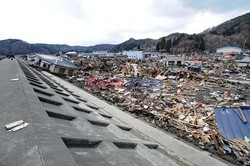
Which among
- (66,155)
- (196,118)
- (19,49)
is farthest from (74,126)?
(19,49)

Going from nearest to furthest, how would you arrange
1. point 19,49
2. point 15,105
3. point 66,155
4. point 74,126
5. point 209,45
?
point 66,155, point 15,105, point 74,126, point 209,45, point 19,49

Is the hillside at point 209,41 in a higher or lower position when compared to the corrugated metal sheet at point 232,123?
higher

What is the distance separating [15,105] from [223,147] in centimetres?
732

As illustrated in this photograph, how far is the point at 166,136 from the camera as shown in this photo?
20.5ft

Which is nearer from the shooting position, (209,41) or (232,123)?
(232,123)

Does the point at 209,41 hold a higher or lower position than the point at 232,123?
higher

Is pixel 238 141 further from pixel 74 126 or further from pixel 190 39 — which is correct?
pixel 190 39

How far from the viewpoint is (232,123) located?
Result: 6766 millimetres

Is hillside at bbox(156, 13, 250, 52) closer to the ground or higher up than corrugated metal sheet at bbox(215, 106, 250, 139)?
higher up

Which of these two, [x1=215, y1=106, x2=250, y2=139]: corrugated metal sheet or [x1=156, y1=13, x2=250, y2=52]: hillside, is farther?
[x1=156, y1=13, x2=250, y2=52]: hillside

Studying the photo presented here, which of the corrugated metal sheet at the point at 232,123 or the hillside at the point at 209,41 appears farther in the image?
the hillside at the point at 209,41

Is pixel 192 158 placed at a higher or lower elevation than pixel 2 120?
lower

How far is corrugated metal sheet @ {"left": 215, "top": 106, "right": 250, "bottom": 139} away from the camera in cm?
648

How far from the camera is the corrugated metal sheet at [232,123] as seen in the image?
21.3 feet
